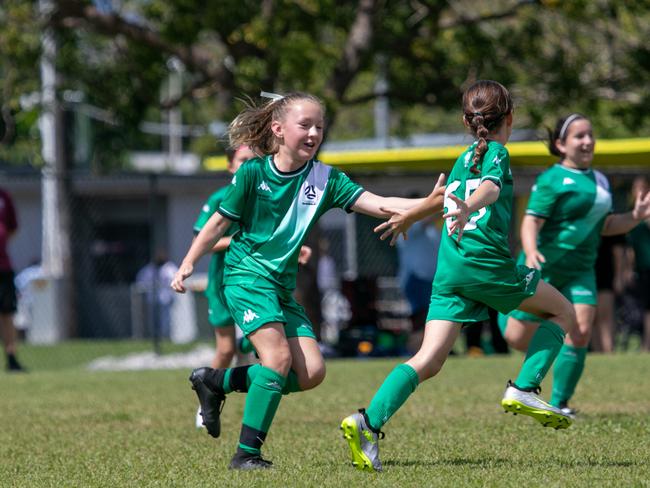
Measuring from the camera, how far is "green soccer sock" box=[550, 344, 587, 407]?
7.75 meters

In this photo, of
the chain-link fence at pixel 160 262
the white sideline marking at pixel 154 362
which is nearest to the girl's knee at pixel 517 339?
the white sideline marking at pixel 154 362

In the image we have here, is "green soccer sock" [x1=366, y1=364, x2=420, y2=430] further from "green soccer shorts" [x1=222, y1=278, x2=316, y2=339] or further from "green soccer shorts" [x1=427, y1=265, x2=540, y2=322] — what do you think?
"green soccer shorts" [x1=222, y1=278, x2=316, y2=339]

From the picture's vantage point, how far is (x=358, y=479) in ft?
17.6

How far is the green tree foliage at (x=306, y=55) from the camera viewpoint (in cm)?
1554

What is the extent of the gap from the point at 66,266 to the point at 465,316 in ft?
59.3

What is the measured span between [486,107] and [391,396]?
1.41 m

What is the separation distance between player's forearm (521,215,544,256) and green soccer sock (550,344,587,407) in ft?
2.46

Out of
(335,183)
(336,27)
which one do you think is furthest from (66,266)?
(335,183)

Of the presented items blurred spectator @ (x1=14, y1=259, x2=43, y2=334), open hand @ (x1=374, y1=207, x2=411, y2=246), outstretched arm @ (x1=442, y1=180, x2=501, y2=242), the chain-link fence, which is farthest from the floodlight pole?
outstretched arm @ (x1=442, y1=180, x2=501, y2=242)

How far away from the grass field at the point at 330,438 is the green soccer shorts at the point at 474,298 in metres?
0.69

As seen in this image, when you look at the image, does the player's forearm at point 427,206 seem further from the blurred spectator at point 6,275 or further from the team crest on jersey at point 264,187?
the blurred spectator at point 6,275

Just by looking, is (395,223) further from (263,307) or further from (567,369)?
(567,369)

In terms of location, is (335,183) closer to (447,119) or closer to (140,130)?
(140,130)

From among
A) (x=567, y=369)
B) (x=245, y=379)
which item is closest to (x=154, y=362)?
(x=567, y=369)
